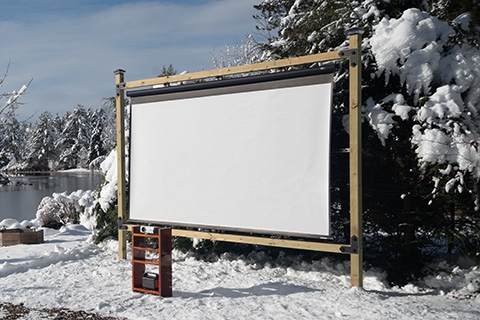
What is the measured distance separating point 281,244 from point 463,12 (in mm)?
4500

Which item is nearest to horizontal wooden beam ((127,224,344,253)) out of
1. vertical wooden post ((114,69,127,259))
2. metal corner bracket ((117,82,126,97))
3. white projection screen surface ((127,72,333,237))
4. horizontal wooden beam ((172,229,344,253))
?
horizontal wooden beam ((172,229,344,253))

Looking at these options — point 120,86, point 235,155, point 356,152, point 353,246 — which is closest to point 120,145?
point 120,86

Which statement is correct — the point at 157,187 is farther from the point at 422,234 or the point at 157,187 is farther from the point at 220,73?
the point at 422,234

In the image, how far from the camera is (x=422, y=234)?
270 inches

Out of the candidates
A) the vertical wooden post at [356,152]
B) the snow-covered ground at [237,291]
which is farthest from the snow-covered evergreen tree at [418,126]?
the snow-covered ground at [237,291]

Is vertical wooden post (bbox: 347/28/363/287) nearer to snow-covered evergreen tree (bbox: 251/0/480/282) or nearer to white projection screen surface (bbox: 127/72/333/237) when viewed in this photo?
white projection screen surface (bbox: 127/72/333/237)

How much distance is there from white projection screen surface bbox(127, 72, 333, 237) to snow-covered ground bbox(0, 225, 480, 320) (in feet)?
2.77

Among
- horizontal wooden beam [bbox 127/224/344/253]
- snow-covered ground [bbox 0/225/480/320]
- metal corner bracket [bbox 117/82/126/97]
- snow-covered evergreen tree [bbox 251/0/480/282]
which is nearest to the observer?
snow-covered ground [bbox 0/225/480/320]

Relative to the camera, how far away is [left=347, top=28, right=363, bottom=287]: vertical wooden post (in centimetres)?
631

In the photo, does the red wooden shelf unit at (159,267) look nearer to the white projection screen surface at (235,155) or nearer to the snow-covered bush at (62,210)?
the white projection screen surface at (235,155)

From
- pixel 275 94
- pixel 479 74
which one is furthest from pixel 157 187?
pixel 479 74

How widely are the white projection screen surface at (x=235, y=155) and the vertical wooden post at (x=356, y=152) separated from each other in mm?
330

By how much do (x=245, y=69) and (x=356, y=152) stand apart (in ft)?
7.23

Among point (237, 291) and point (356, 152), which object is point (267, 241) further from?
point (356, 152)
